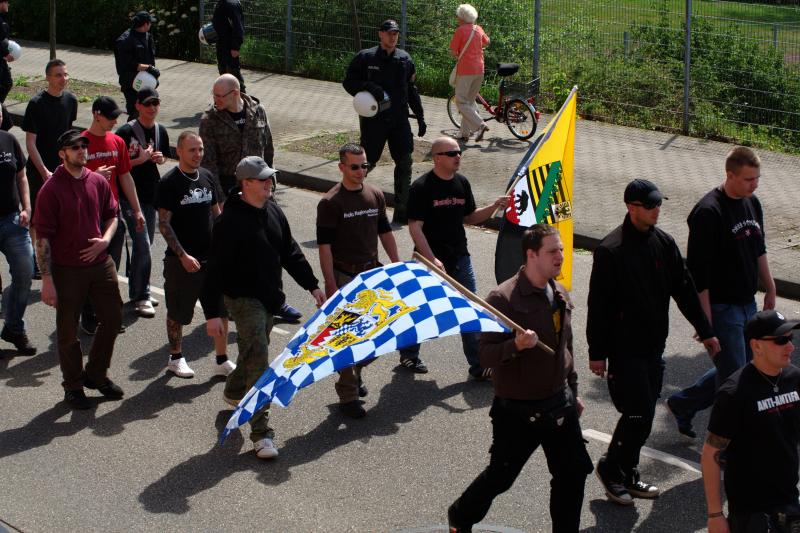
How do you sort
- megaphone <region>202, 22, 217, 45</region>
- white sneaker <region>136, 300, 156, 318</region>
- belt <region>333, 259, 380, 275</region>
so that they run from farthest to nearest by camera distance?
megaphone <region>202, 22, 217, 45</region> < white sneaker <region>136, 300, 156, 318</region> < belt <region>333, 259, 380, 275</region>

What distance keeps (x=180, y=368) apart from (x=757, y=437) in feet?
16.3

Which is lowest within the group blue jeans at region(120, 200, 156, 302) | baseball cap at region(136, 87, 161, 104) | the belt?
blue jeans at region(120, 200, 156, 302)

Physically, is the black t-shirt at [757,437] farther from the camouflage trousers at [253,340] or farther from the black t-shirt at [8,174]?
the black t-shirt at [8,174]

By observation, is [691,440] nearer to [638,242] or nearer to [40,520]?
[638,242]

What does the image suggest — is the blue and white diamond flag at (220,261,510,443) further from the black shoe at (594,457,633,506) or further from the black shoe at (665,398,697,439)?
the black shoe at (665,398,697,439)

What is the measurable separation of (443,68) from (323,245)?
40.4 feet

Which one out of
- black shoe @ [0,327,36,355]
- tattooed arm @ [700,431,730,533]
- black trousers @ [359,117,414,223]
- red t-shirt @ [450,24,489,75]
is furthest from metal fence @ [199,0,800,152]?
tattooed arm @ [700,431,730,533]

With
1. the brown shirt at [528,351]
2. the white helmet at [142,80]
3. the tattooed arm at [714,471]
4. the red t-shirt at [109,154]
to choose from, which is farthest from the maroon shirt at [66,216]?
the white helmet at [142,80]

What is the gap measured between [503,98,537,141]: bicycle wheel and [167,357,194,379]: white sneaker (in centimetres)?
888

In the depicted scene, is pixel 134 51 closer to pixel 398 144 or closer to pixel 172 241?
pixel 398 144

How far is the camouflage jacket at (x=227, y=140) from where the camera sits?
1037 cm

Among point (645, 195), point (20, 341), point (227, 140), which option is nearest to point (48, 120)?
point (227, 140)

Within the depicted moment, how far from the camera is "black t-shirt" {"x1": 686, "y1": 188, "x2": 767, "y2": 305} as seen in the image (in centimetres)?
729

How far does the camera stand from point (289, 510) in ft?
23.0
